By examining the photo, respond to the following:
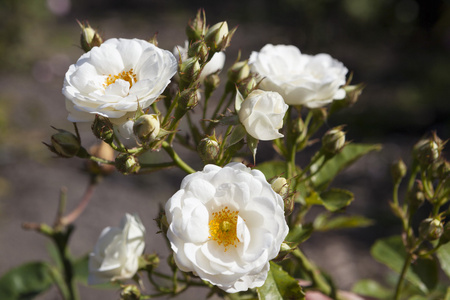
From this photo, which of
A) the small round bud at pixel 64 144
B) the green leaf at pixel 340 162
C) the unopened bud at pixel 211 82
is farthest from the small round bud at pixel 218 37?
the green leaf at pixel 340 162

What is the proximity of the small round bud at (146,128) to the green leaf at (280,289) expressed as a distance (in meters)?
0.35

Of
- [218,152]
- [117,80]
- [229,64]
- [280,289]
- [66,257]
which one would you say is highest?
[117,80]

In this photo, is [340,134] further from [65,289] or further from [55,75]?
[55,75]

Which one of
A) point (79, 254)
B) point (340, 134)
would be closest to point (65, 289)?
point (340, 134)

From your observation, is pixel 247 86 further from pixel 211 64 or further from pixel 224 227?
pixel 224 227

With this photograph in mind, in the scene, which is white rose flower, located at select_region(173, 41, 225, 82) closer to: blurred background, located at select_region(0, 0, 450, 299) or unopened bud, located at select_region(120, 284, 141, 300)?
unopened bud, located at select_region(120, 284, 141, 300)

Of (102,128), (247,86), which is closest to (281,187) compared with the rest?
(247,86)

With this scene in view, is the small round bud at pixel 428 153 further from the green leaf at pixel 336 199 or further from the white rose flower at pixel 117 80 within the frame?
the white rose flower at pixel 117 80

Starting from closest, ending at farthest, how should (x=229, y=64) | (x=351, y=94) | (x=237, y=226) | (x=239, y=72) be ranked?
(x=237, y=226) → (x=239, y=72) → (x=351, y=94) → (x=229, y=64)

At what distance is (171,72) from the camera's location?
829 millimetres

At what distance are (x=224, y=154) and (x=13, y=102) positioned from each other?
17.8 ft

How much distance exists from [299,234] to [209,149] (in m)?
0.28

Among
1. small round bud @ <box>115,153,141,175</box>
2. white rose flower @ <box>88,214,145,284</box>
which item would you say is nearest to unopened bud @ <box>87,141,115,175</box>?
white rose flower @ <box>88,214,145,284</box>

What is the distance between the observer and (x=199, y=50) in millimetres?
873
